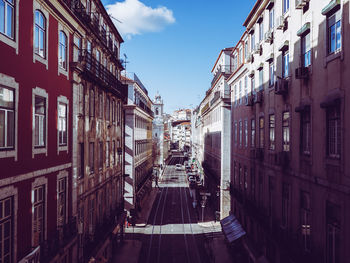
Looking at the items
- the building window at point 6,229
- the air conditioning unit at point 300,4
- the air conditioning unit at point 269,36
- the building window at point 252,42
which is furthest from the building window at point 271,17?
the building window at point 6,229

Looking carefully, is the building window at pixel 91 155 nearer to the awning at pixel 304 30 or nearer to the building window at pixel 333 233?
the awning at pixel 304 30

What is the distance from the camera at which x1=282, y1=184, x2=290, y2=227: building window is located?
17625 millimetres

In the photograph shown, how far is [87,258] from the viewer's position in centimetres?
1958

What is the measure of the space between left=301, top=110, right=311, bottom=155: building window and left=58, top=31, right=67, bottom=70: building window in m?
11.7

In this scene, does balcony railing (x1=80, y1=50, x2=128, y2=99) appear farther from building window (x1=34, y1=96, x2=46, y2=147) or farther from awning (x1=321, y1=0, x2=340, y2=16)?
awning (x1=321, y1=0, x2=340, y2=16)

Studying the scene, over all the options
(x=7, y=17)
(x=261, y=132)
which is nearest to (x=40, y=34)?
(x=7, y=17)

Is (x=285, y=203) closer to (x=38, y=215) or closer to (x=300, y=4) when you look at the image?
(x=300, y=4)

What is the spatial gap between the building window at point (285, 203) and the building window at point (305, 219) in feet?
6.12

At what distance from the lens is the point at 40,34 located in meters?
14.0

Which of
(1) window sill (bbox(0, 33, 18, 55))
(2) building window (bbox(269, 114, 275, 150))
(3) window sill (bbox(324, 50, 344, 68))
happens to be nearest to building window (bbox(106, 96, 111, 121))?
(2) building window (bbox(269, 114, 275, 150))

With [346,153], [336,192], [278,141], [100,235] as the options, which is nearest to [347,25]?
[346,153]

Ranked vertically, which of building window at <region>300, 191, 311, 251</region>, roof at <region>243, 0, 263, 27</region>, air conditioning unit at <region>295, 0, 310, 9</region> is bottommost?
building window at <region>300, 191, 311, 251</region>

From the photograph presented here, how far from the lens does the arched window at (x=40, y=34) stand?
1347cm

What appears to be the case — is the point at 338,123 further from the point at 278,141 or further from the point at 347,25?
the point at 278,141
